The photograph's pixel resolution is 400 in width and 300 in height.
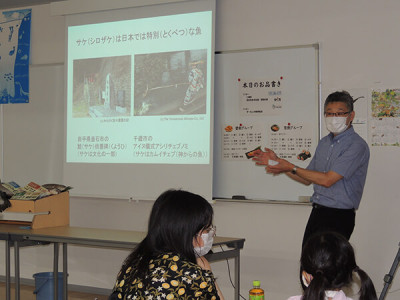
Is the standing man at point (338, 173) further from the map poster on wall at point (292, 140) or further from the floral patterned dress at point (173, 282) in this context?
the floral patterned dress at point (173, 282)

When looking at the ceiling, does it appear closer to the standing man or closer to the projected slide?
the projected slide

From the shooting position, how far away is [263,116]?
4.11m

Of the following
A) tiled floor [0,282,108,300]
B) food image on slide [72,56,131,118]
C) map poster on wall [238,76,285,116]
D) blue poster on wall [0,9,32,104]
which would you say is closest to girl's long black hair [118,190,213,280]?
map poster on wall [238,76,285,116]

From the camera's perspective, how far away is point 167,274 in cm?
171

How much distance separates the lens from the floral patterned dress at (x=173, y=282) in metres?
1.69

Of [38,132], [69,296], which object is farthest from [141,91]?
[69,296]

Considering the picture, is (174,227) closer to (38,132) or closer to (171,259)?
(171,259)

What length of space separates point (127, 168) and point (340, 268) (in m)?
3.10

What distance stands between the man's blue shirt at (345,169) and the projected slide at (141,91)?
4.13 feet

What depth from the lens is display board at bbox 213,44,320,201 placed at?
13.0 feet

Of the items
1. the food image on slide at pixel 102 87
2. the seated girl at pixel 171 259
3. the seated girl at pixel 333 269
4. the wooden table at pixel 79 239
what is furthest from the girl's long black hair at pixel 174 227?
the food image on slide at pixel 102 87

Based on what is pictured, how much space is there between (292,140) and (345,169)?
3.38ft

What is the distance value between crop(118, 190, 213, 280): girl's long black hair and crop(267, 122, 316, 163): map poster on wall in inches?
90.5

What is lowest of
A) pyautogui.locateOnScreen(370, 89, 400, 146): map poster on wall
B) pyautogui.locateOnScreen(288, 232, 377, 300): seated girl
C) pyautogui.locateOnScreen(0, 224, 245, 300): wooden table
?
pyautogui.locateOnScreen(0, 224, 245, 300): wooden table
